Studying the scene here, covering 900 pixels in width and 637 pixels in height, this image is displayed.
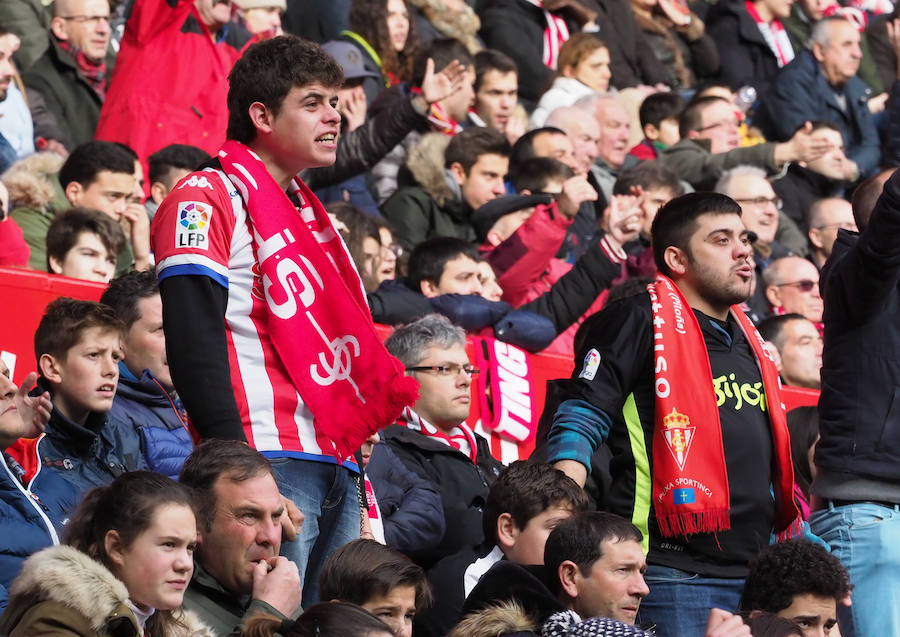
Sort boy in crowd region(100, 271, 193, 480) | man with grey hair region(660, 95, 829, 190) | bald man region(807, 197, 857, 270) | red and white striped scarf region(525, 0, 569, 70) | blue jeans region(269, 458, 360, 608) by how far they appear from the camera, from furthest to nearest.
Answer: red and white striped scarf region(525, 0, 569, 70)
man with grey hair region(660, 95, 829, 190)
bald man region(807, 197, 857, 270)
boy in crowd region(100, 271, 193, 480)
blue jeans region(269, 458, 360, 608)

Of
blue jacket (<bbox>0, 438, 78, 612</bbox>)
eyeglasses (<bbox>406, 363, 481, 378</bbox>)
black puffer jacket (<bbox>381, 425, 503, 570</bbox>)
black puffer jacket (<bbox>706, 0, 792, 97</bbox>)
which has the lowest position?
black puffer jacket (<bbox>706, 0, 792, 97</bbox>)

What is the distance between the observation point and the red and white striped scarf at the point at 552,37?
14898 millimetres

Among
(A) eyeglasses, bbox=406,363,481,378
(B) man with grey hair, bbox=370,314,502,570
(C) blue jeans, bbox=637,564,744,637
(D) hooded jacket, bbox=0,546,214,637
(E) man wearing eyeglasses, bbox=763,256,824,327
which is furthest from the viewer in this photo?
(E) man wearing eyeglasses, bbox=763,256,824,327

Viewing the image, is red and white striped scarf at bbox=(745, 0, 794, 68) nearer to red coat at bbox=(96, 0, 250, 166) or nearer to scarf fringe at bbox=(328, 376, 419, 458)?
red coat at bbox=(96, 0, 250, 166)

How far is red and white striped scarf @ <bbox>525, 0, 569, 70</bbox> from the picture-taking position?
14.9 m

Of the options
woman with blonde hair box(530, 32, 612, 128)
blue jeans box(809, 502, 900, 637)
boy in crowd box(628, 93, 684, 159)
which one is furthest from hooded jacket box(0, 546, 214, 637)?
boy in crowd box(628, 93, 684, 159)

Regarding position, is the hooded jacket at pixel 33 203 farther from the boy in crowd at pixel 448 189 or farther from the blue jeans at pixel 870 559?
the blue jeans at pixel 870 559

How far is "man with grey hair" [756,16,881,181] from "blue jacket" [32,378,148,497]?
10342 mm

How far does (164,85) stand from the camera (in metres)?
9.73

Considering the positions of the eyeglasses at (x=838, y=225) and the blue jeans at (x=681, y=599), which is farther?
the eyeglasses at (x=838, y=225)

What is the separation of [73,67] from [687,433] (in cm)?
613

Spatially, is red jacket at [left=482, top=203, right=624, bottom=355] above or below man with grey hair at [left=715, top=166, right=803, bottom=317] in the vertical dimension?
above

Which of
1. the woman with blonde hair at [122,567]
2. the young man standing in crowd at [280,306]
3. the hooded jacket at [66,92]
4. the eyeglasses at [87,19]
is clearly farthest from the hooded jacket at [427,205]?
the woman with blonde hair at [122,567]

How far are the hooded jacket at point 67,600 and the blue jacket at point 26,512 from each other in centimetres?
81
